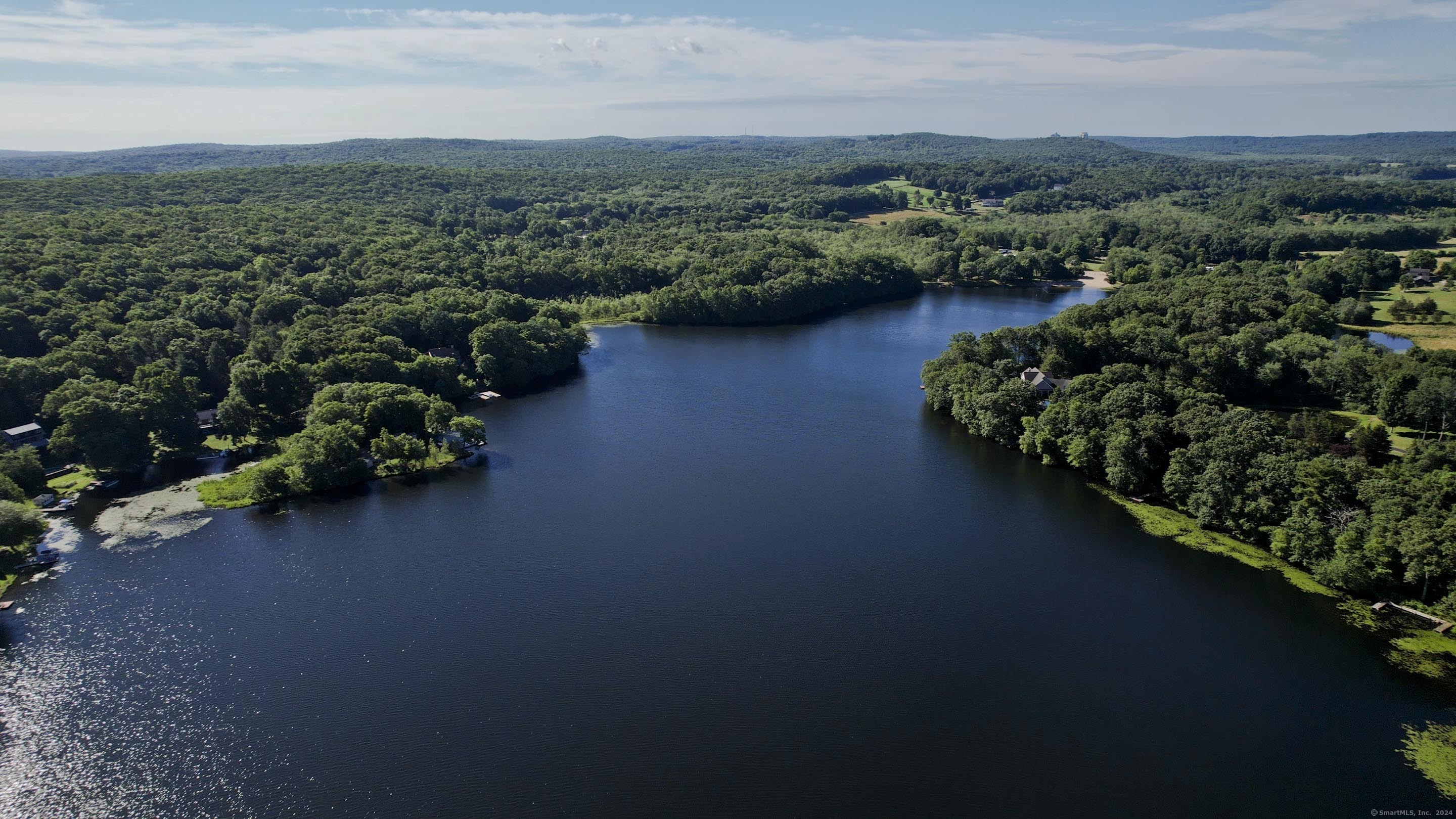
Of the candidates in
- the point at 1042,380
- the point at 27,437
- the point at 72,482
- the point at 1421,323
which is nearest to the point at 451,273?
the point at 27,437

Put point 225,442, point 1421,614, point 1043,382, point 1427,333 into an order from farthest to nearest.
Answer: point 1427,333 < point 1043,382 < point 225,442 < point 1421,614

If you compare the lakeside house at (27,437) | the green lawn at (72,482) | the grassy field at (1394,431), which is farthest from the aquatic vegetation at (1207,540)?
the lakeside house at (27,437)

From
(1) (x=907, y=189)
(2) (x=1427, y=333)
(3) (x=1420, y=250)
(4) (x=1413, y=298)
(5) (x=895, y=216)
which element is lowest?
(2) (x=1427, y=333)

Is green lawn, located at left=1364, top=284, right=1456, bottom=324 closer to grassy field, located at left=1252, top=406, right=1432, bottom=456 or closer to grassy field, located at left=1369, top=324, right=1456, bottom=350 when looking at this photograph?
grassy field, located at left=1369, top=324, right=1456, bottom=350

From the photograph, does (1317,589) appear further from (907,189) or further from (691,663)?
(907,189)

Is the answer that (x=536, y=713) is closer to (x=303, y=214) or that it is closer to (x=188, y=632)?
(x=188, y=632)

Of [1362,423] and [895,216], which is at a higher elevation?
[895,216]

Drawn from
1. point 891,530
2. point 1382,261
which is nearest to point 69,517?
point 891,530
